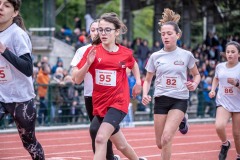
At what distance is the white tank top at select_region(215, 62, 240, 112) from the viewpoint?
12.1 meters

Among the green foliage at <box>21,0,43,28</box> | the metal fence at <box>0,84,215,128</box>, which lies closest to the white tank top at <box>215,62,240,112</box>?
the metal fence at <box>0,84,215,128</box>

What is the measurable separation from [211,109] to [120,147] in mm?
18183

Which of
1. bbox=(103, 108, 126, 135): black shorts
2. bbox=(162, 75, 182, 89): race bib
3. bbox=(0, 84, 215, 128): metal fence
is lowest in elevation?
bbox=(0, 84, 215, 128): metal fence

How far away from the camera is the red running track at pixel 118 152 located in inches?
533

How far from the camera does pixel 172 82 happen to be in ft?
35.0

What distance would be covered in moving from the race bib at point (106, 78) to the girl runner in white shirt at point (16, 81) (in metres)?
1.11

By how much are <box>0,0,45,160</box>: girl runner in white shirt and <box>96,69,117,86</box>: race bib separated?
3.63 feet

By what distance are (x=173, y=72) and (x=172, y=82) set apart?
→ 0.15 metres

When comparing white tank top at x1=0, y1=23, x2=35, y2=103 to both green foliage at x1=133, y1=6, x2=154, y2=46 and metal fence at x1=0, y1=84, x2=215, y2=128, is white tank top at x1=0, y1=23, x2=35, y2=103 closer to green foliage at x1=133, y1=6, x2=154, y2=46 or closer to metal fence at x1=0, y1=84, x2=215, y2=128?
metal fence at x1=0, y1=84, x2=215, y2=128

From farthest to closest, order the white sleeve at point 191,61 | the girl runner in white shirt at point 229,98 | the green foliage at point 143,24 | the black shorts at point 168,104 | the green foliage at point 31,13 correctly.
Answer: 1. the green foliage at point 143,24
2. the green foliage at point 31,13
3. the girl runner in white shirt at point 229,98
4. the white sleeve at point 191,61
5. the black shorts at point 168,104

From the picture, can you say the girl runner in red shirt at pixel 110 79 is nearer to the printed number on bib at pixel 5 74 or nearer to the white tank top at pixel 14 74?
the white tank top at pixel 14 74

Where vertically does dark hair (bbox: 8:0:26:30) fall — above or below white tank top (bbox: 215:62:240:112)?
above

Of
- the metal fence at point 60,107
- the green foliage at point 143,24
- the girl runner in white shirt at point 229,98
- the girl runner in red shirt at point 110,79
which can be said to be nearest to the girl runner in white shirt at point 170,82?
the girl runner in red shirt at point 110,79

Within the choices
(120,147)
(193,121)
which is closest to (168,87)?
(120,147)
